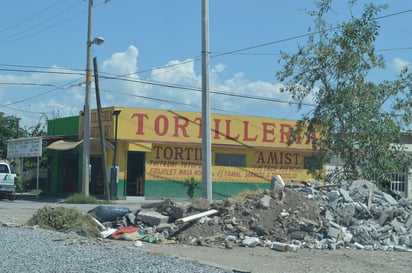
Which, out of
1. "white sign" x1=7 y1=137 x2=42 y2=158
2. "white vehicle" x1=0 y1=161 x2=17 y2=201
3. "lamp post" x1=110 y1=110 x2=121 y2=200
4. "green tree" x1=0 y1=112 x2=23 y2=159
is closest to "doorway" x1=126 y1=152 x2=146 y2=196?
"lamp post" x1=110 y1=110 x2=121 y2=200

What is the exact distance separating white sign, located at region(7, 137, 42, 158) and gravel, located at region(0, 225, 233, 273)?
23241mm

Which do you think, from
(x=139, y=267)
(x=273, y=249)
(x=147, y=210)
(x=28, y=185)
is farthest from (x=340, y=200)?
(x=28, y=185)

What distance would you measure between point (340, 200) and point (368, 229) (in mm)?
1548

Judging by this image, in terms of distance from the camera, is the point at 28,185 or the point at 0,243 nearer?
the point at 0,243

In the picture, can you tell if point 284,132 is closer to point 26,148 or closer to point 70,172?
point 70,172

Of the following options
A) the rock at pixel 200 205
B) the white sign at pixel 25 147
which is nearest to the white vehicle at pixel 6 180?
the white sign at pixel 25 147

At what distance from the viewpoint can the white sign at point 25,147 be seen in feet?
122

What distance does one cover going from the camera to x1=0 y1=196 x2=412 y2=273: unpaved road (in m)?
11.6

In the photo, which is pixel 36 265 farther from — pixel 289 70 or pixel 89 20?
pixel 89 20

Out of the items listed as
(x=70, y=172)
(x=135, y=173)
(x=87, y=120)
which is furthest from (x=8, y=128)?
(x=87, y=120)

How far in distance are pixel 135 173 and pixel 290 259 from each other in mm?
25591

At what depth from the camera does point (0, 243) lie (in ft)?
43.9

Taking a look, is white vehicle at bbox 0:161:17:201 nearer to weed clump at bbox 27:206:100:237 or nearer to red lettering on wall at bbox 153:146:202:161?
red lettering on wall at bbox 153:146:202:161

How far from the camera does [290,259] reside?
1296cm
